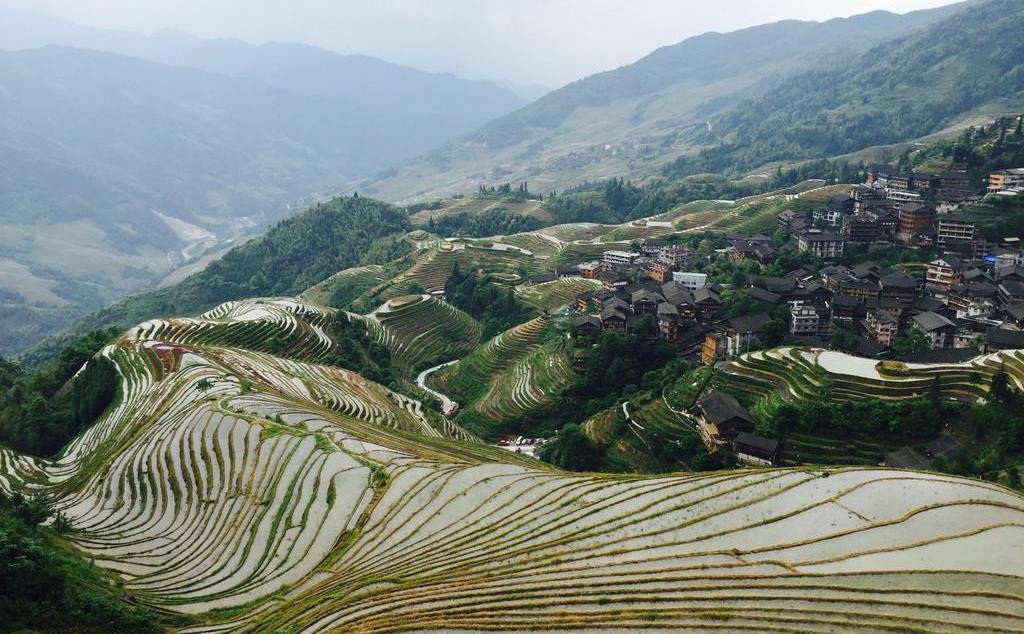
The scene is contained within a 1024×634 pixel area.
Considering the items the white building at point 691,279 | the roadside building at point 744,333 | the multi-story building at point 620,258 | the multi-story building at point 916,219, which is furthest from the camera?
the multi-story building at point 620,258

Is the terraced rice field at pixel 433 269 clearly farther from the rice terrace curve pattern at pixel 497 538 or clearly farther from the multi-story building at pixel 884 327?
the rice terrace curve pattern at pixel 497 538

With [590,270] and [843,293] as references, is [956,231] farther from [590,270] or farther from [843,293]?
[590,270]

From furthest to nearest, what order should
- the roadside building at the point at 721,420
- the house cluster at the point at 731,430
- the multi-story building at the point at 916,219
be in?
1. the multi-story building at the point at 916,219
2. the roadside building at the point at 721,420
3. the house cluster at the point at 731,430

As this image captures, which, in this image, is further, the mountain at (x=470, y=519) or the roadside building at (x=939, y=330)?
the roadside building at (x=939, y=330)

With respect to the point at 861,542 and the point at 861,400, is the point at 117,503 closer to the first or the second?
the point at 861,542

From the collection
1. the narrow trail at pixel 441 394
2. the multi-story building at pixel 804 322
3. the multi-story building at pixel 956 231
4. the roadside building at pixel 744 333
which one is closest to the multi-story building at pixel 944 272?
the multi-story building at pixel 956 231

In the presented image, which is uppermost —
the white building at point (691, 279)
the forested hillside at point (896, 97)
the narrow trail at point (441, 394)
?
the forested hillside at point (896, 97)
